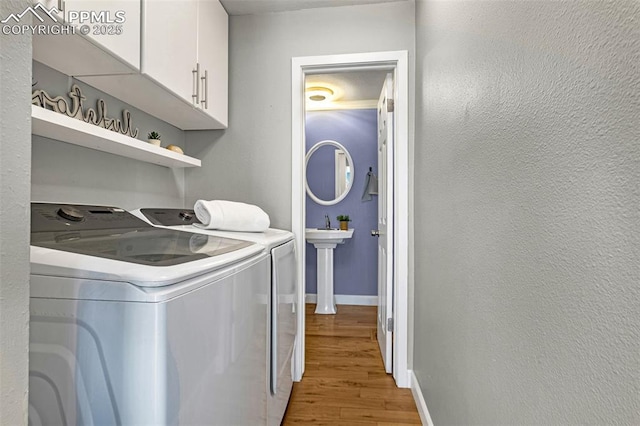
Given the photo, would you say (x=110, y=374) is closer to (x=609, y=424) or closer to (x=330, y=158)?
(x=609, y=424)

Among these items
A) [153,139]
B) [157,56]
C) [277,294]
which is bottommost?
[277,294]

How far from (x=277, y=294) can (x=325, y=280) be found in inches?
83.8

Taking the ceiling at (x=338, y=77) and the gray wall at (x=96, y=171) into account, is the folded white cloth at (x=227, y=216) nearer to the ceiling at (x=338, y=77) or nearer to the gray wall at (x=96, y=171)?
the gray wall at (x=96, y=171)

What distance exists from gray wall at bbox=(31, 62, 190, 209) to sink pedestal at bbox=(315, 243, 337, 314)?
5.63 feet

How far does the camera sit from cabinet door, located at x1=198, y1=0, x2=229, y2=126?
1.83m

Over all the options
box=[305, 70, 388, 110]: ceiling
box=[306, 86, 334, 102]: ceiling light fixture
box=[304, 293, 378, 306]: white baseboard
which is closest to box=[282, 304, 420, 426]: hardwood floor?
box=[304, 293, 378, 306]: white baseboard

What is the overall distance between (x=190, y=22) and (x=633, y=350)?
196cm

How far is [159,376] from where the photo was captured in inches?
24.8

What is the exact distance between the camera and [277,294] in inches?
56.8

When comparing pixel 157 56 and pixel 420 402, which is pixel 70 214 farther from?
pixel 420 402

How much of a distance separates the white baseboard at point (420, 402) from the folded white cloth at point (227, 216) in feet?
3.86

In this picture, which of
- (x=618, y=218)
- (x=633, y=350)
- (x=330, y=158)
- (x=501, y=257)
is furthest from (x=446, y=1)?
(x=330, y=158)

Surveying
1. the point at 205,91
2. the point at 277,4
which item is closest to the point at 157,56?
the point at 205,91

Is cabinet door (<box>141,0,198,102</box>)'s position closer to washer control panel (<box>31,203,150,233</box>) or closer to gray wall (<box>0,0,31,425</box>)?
washer control panel (<box>31,203,150,233</box>)
